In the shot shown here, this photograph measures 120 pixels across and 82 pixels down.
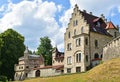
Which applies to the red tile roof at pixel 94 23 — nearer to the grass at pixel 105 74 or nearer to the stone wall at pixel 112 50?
the stone wall at pixel 112 50

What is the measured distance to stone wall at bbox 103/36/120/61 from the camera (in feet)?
145

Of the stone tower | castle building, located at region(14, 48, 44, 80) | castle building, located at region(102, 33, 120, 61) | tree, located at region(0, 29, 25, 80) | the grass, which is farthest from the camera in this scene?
tree, located at region(0, 29, 25, 80)

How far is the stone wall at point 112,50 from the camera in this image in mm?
44188

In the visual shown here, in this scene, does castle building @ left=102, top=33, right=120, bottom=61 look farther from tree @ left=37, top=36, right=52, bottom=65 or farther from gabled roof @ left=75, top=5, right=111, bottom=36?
tree @ left=37, top=36, right=52, bottom=65

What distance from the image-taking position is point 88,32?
5784cm

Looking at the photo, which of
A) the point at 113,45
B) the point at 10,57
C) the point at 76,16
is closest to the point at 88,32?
the point at 76,16

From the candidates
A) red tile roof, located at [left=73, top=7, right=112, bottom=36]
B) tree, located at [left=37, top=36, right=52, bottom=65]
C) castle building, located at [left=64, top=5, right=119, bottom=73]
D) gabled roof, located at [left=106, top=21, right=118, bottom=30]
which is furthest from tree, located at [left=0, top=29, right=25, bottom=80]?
gabled roof, located at [left=106, top=21, right=118, bottom=30]

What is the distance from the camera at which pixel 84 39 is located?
188 ft

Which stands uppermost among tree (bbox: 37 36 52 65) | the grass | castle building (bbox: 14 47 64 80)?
tree (bbox: 37 36 52 65)

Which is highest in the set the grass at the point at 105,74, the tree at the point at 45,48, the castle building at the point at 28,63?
the tree at the point at 45,48

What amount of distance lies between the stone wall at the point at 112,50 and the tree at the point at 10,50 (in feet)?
130

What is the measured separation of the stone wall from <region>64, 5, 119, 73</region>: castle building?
764 cm

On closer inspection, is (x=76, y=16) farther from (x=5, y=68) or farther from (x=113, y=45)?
(x=5, y=68)

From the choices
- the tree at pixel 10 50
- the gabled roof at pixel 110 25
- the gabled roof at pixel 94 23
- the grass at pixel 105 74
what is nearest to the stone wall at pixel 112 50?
the grass at pixel 105 74
